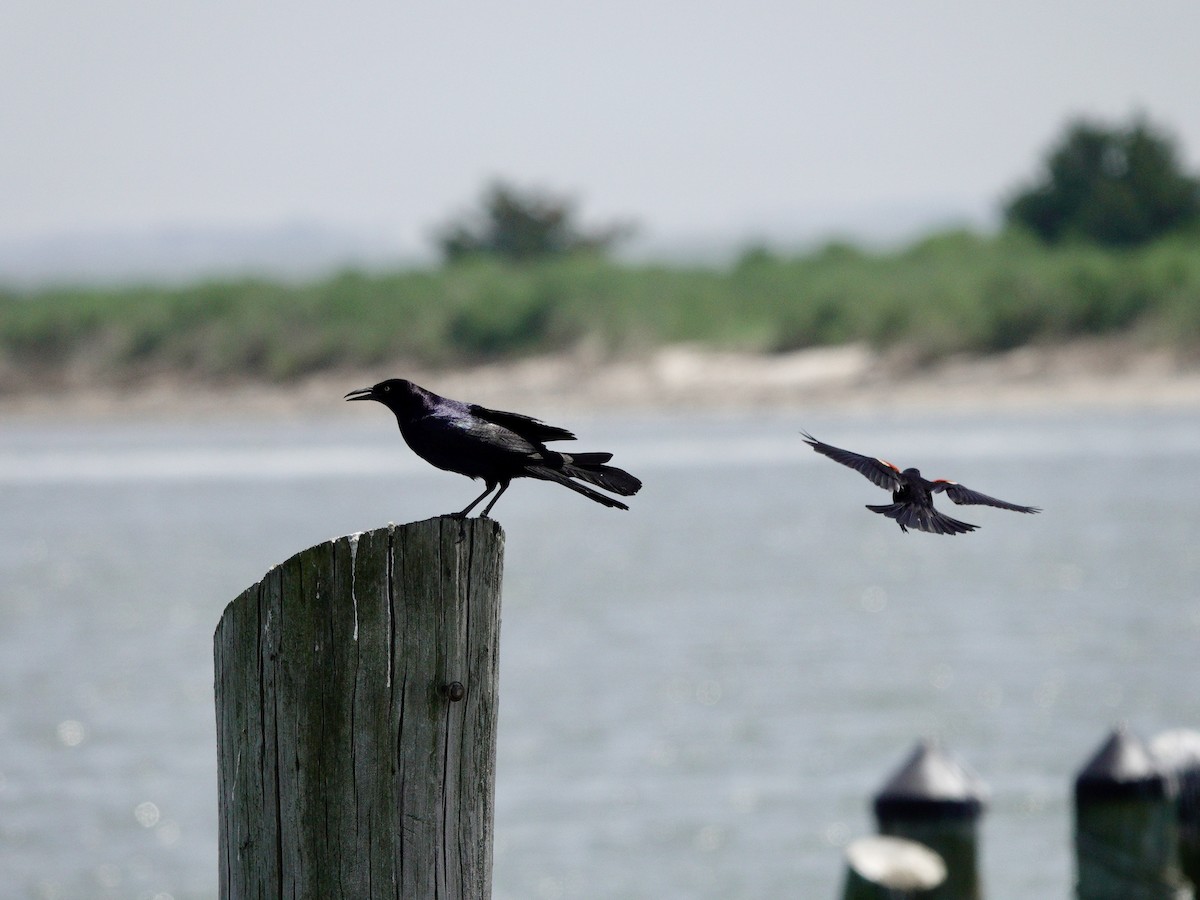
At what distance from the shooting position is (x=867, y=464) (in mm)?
2791

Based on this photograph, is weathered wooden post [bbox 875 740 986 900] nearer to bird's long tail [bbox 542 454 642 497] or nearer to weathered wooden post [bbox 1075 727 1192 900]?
weathered wooden post [bbox 1075 727 1192 900]

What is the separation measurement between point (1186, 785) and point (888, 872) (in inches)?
61.6

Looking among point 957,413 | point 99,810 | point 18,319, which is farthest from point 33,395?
point 99,810

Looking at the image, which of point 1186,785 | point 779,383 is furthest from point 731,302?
point 1186,785

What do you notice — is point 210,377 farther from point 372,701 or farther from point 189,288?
point 372,701

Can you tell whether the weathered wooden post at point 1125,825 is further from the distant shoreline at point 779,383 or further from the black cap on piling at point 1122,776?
the distant shoreline at point 779,383

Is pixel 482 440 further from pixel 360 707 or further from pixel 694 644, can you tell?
pixel 694 644

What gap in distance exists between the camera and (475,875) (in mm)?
2801

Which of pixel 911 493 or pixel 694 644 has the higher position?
pixel 911 493

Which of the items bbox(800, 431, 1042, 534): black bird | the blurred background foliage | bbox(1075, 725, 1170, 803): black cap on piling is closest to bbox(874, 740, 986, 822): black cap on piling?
bbox(1075, 725, 1170, 803): black cap on piling

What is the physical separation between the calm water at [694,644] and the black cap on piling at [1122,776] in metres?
3.26

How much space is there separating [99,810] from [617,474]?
10.3 meters

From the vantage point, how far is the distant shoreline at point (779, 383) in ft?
108

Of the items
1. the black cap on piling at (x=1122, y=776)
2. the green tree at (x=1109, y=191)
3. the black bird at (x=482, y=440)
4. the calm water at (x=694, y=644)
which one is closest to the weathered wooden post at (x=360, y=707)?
the black bird at (x=482, y=440)
